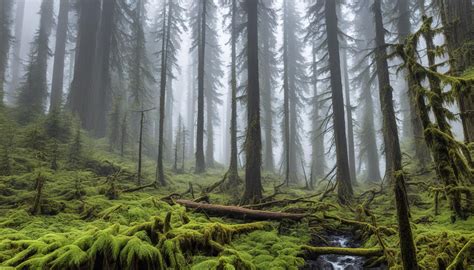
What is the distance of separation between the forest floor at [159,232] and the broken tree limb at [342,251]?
0.7 inches

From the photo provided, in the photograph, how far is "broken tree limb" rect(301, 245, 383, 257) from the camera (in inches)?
240

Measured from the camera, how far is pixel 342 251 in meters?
6.43

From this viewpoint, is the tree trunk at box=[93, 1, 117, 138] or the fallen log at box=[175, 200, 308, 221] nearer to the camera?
the fallen log at box=[175, 200, 308, 221]

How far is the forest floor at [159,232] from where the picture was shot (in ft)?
14.4

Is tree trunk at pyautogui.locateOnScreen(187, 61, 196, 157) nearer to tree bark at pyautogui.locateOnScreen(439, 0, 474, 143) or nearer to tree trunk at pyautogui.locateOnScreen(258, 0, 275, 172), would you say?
tree trunk at pyautogui.locateOnScreen(258, 0, 275, 172)

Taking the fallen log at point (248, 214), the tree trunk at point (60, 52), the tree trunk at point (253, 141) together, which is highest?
the tree trunk at point (60, 52)

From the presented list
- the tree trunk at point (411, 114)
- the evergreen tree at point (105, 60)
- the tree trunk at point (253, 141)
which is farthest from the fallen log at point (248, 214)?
the evergreen tree at point (105, 60)

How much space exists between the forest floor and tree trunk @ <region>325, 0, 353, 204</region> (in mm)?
1258

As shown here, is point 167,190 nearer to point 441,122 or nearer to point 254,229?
point 254,229

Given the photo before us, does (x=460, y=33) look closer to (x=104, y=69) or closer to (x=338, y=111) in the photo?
(x=338, y=111)

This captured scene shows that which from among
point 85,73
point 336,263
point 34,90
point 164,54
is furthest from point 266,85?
point 336,263

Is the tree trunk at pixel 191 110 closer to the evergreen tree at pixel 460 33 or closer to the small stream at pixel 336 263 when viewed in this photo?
the evergreen tree at pixel 460 33

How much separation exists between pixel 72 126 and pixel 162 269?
12520 millimetres

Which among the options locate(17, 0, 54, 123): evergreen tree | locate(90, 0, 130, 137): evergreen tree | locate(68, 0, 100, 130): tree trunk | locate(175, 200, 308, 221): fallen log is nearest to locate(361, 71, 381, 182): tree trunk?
locate(175, 200, 308, 221): fallen log
